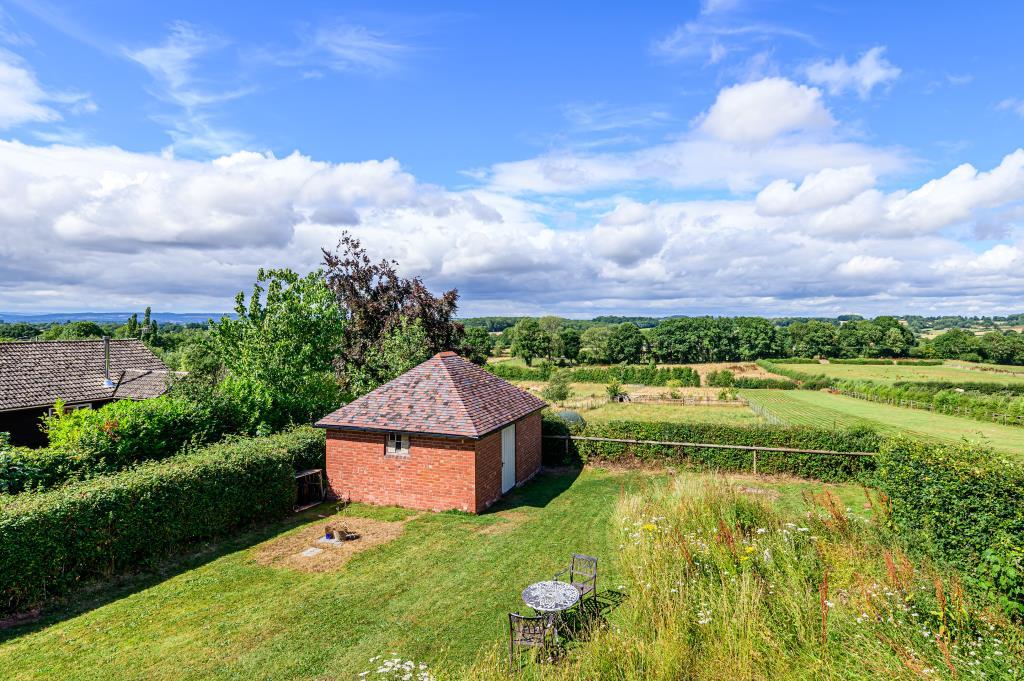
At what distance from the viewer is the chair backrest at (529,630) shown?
24.3 ft

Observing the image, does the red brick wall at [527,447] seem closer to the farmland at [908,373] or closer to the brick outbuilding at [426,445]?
the brick outbuilding at [426,445]

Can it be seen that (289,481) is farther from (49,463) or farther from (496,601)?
(496,601)

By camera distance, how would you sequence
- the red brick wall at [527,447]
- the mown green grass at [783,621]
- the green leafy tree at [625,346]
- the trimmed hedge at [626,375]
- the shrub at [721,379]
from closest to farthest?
1. the mown green grass at [783,621]
2. the red brick wall at [527,447]
3. the shrub at [721,379]
4. the trimmed hedge at [626,375]
5. the green leafy tree at [625,346]

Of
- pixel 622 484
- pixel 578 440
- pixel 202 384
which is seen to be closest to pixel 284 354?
pixel 202 384

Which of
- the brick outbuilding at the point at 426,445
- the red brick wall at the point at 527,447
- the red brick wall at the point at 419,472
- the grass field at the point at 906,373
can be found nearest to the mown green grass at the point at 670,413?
the red brick wall at the point at 527,447

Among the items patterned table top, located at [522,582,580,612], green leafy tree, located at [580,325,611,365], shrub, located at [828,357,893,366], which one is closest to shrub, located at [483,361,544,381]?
green leafy tree, located at [580,325,611,365]

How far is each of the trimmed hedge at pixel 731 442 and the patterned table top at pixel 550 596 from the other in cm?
1269

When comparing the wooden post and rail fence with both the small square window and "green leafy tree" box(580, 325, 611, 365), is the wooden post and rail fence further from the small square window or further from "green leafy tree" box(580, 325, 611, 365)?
"green leafy tree" box(580, 325, 611, 365)

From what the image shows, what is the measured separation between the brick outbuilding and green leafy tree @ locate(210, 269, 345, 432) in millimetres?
4384

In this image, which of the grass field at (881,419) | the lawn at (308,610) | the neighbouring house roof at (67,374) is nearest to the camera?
the lawn at (308,610)

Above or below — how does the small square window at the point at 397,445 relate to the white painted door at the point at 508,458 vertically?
above

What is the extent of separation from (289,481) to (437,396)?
16.6 ft

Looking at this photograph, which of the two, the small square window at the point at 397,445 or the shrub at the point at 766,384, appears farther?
the shrub at the point at 766,384

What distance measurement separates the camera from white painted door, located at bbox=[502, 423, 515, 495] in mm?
17125
